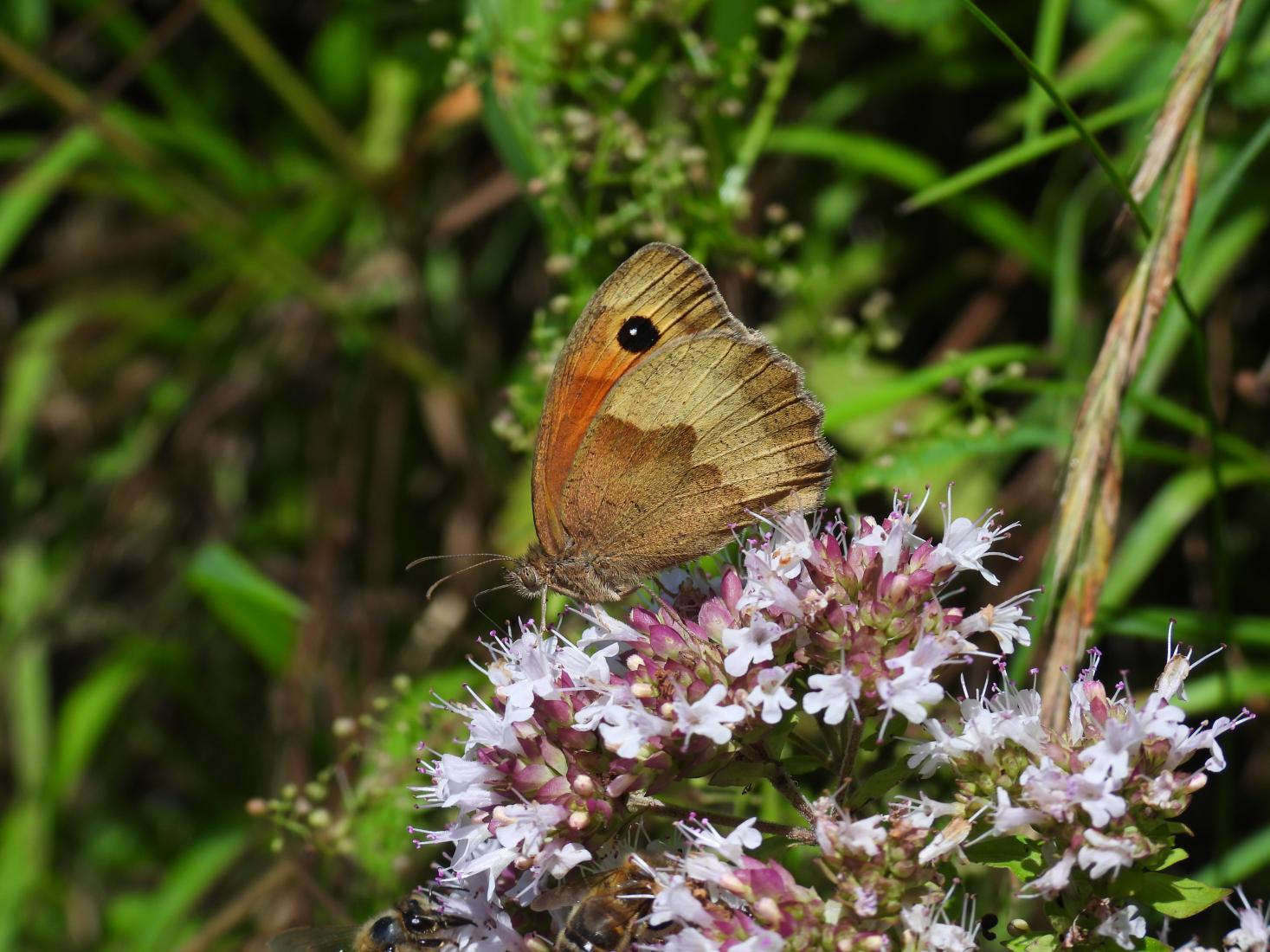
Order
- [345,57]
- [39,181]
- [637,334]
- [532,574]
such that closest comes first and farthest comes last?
[637,334]
[532,574]
[39,181]
[345,57]

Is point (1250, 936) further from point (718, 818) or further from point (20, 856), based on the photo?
point (20, 856)

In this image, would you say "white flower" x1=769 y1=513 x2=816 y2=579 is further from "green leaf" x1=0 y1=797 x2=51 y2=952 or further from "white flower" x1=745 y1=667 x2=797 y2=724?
"green leaf" x1=0 y1=797 x2=51 y2=952

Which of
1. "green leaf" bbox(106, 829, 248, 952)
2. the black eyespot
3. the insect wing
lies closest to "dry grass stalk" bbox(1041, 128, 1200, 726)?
the black eyespot

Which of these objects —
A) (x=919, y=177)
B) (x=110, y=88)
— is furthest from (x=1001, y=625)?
(x=110, y=88)

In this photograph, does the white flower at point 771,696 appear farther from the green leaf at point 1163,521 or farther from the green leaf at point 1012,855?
the green leaf at point 1163,521

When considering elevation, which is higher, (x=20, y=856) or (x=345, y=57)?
(x=345, y=57)

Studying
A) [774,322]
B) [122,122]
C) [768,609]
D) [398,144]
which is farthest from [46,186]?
[768,609]

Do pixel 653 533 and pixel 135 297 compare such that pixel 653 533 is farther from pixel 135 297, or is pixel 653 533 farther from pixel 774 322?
pixel 135 297
